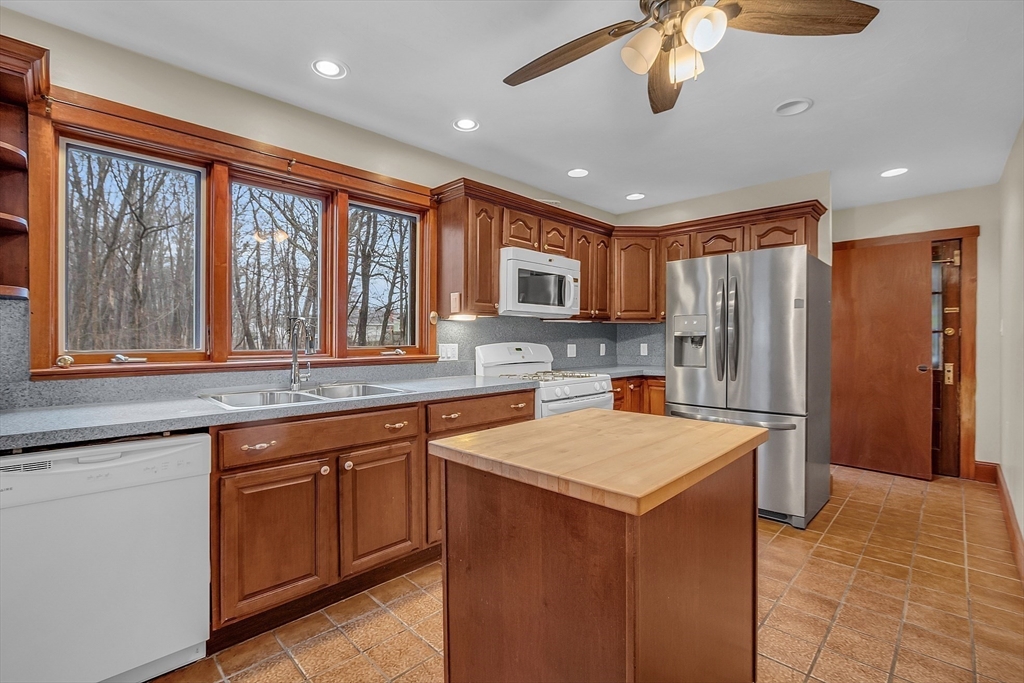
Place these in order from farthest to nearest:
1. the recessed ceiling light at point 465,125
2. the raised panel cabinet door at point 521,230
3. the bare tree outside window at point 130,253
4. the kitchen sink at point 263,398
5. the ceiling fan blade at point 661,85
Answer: the raised panel cabinet door at point 521,230 → the recessed ceiling light at point 465,125 → the kitchen sink at point 263,398 → the bare tree outside window at point 130,253 → the ceiling fan blade at point 661,85

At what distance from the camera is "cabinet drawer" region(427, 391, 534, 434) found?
252 centimetres

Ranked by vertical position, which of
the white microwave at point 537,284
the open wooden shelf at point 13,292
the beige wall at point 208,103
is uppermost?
the beige wall at point 208,103

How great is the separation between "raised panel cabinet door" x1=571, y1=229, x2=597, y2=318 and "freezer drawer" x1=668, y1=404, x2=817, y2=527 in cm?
157

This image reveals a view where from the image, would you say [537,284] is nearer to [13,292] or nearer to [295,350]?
[295,350]

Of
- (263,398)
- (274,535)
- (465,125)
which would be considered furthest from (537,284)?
(274,535)

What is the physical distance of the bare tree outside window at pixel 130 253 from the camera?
6.90 ft

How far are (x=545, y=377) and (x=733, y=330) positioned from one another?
135 centimetres

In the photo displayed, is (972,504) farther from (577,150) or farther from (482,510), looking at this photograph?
(482,510)

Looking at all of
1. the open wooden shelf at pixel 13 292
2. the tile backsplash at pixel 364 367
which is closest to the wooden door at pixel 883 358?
the tile backsplash at pixel 364 367

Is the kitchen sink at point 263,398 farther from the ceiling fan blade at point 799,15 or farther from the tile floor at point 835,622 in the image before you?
the ceiling fan blade at point 799,15

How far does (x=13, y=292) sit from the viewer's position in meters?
1.72

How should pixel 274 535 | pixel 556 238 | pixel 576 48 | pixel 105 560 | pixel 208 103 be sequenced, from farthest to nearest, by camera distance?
pixel 556 238 → pixel 208 103 → pixel 274 535 → pixel 576 48 → pixel 105 560

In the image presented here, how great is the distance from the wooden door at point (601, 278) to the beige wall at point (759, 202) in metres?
0.71

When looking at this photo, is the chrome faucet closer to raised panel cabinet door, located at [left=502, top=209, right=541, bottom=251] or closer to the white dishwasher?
the white dishwasher
